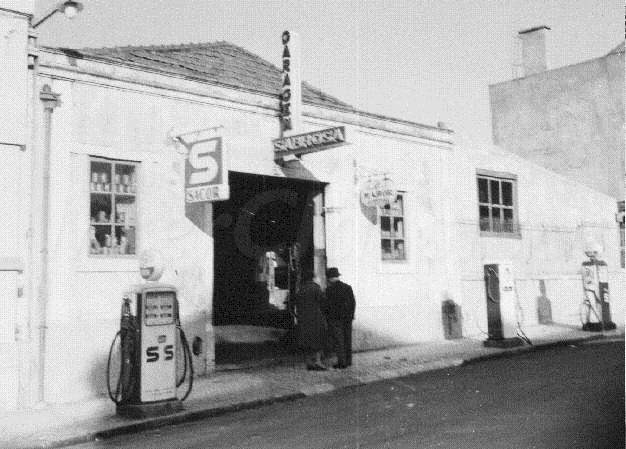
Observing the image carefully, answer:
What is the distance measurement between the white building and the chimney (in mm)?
7540

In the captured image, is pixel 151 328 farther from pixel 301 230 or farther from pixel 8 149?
pixel 301 230

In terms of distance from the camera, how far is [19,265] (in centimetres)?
959

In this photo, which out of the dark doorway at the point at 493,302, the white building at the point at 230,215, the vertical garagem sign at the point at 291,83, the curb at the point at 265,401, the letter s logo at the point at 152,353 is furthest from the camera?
the dark doorway at the point at 493,302

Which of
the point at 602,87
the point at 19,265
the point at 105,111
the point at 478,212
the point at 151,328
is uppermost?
the point at 602,87

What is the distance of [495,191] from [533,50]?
1052 cm

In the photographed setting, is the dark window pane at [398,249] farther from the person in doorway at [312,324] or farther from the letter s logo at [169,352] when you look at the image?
the letter s logo at [169,352]

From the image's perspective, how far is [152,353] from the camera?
344 inches

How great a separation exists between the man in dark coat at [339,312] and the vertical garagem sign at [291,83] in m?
2.85

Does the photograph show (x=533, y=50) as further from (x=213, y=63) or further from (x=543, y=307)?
(x=213, y=63)

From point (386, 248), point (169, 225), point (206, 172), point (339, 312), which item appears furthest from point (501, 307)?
point (169, 225)

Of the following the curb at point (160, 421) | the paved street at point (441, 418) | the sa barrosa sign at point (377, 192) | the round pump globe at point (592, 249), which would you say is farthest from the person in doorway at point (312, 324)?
the round pump globe at point (592, 249)

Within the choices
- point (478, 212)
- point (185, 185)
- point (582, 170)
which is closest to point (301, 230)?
point (185, 185)

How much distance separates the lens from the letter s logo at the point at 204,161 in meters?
10.9

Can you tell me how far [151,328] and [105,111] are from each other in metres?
3.72
